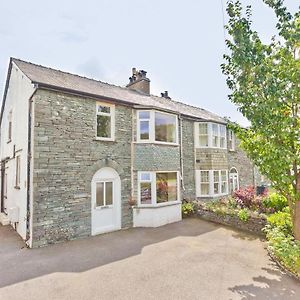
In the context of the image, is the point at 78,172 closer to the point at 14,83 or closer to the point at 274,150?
the point at 14,83

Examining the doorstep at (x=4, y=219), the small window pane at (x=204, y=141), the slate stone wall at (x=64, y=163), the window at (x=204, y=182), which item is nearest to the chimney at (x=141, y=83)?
the small window pane at (x=204, y=141)

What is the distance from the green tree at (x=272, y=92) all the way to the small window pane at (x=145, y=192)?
5897 mm

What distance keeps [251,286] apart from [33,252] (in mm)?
7503

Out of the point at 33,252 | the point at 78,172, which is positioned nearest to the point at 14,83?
the point at 78,172

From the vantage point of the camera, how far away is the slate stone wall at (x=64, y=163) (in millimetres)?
9258

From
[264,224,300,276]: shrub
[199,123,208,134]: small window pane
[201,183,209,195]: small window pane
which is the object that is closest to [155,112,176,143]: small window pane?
[199,123,208,134]: small window pane

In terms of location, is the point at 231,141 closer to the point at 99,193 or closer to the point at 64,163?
the point at 99,193

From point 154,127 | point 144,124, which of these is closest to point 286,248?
point 154,127

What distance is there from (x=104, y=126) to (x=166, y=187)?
4.93m

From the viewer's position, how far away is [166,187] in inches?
515

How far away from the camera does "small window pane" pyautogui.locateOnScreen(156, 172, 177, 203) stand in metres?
12.6

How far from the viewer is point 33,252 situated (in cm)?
851

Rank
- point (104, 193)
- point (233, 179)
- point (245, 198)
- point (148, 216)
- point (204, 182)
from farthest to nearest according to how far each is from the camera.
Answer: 1. point (233, 179)
2. point (204, 182)
3. point (245, 198)
4. point (148, 216)
5. point (104, 193)

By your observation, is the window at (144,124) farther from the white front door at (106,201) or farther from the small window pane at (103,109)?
the white front door at (106,201)
